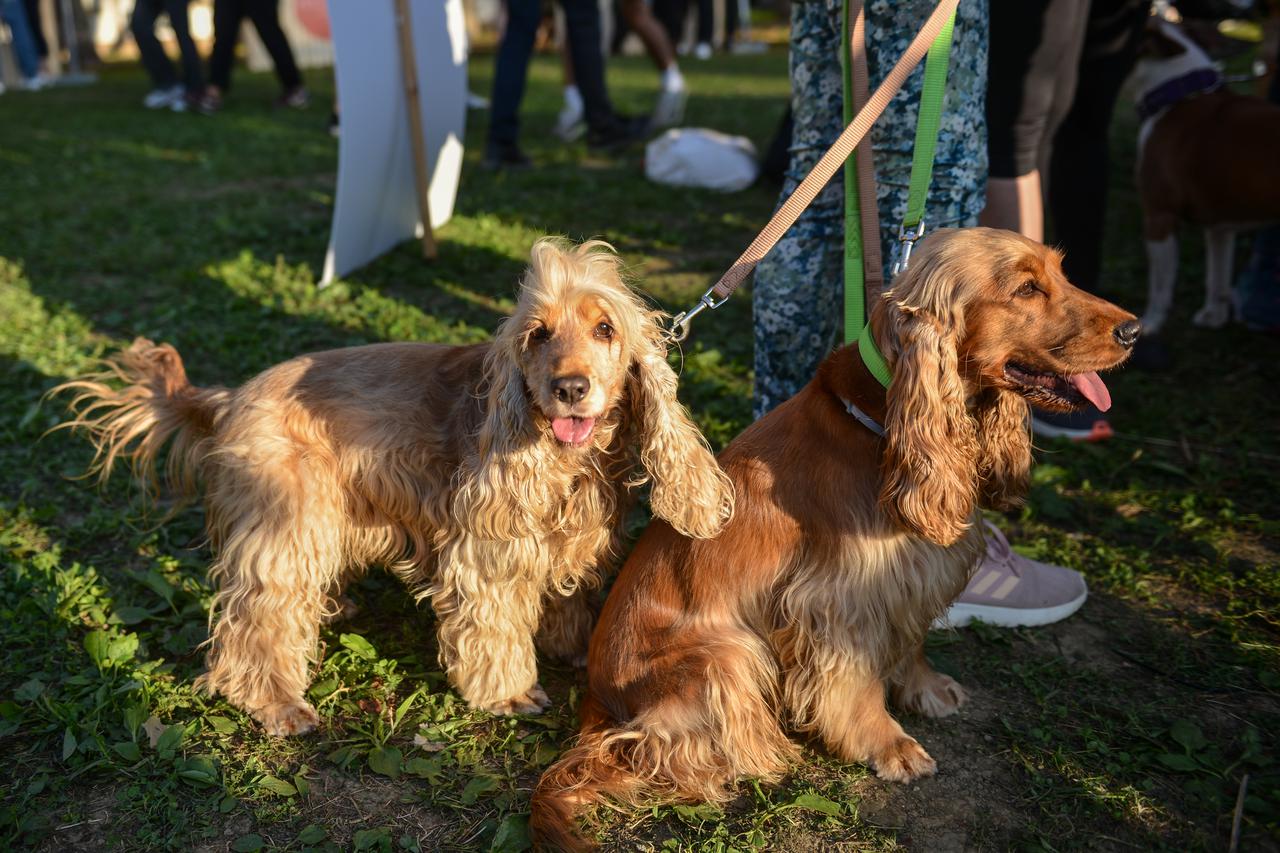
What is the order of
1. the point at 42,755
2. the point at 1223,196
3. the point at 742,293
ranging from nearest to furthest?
the point at 42,755 → the point at 1223,196 → the point at 742,293

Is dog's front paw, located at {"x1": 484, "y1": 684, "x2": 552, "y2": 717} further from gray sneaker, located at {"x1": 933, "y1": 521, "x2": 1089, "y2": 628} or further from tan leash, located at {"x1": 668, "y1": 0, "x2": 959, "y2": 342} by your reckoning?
gray sneaker, located at {"x1": 933, "y1": 521, "x2": 1089, "y2": 628}

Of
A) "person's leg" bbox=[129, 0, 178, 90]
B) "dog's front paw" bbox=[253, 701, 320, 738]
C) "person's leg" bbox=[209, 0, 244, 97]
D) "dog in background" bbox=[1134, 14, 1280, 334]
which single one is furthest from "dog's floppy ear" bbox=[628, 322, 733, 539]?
"person's leg" bbox=[129, 0, 178, 90]

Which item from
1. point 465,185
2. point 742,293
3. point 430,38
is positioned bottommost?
point 742,293

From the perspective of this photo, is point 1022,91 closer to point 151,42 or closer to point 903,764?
point 903,764

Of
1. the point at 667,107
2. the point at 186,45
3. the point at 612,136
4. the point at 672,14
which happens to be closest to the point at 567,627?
the point at 612,136

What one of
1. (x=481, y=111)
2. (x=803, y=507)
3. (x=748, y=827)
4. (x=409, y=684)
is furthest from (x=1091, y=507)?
(x=481, y=111)

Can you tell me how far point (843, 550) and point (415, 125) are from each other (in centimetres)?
473

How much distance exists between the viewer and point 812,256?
350 cm

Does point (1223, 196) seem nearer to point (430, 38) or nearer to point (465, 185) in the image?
point (430, 38)

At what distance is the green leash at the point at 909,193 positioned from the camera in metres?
2.56

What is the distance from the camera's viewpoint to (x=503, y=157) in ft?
30.0

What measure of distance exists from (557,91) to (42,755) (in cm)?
1322

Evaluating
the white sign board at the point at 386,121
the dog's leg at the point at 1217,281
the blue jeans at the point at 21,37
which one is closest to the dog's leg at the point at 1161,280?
the dog's leg at the point at 1217,281

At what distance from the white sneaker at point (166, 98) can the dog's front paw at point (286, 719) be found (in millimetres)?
12980
